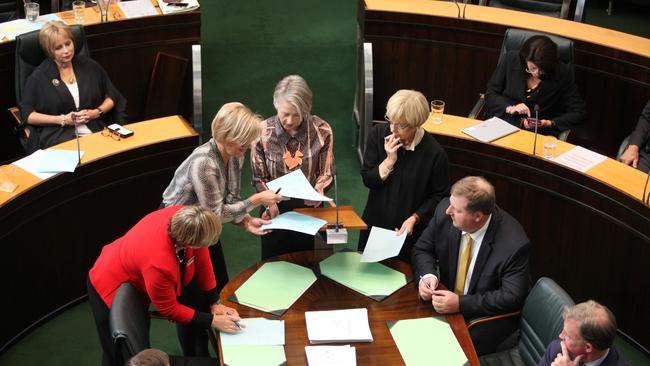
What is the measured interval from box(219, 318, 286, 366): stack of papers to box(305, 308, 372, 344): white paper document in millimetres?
131

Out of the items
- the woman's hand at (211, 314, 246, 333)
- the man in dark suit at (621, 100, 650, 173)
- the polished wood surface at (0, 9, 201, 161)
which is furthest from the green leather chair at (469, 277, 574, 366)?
the polished wood surface at (0, 9, 201, 161)

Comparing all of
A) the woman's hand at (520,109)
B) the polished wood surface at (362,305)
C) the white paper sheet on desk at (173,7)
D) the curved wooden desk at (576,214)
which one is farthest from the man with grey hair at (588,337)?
the white paper sheet on desk at (173,7)

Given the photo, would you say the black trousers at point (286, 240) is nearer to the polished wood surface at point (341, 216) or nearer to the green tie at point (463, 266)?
the polished wood surface at point (341, 216)

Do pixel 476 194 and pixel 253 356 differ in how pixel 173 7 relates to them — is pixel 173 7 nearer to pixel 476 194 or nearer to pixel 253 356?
pixel 476 194

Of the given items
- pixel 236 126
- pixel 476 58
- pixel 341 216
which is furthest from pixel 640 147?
pixel 236 126

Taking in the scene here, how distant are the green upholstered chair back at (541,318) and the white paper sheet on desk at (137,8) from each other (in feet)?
11.8

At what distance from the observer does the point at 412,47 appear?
6.25 m

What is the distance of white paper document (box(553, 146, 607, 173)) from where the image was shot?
15.6ft

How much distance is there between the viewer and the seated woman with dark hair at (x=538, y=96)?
5.38 meters

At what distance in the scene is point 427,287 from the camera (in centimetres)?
382

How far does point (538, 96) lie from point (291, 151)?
1.91 m

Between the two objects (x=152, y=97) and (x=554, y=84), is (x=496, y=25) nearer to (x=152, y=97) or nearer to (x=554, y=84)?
(x=554, y=84)

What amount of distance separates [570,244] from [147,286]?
2.48 metres

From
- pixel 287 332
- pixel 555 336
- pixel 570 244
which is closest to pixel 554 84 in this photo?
pixel 570 244
